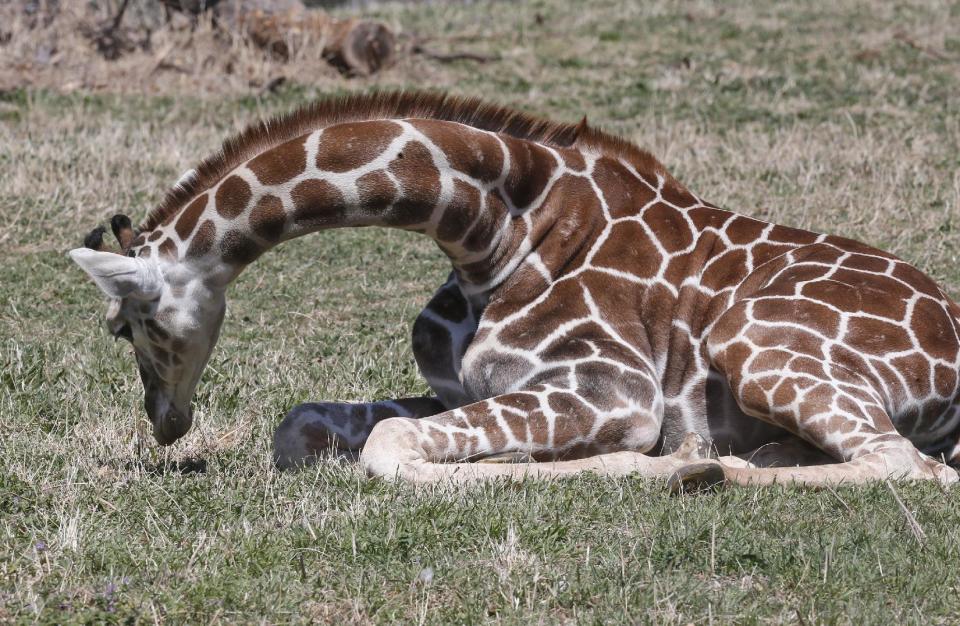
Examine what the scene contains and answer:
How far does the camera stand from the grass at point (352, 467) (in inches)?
163

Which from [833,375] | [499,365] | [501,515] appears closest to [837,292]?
[833,375]

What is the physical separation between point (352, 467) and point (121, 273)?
1.29 meters

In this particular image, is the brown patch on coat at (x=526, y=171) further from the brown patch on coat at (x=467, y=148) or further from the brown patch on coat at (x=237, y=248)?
the brown patch on coat at (x=237, y=248)

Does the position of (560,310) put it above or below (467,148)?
below

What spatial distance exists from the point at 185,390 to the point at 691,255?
248 cm

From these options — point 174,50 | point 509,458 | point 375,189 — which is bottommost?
point 174,50

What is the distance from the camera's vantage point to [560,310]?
5906 millimetres

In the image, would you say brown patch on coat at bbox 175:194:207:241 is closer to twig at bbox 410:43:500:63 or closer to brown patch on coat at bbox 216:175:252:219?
brown patch on coat at bbox 216:175:252:219

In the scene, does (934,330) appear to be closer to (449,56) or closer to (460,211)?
(460,211)

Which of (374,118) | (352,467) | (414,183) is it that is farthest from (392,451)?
(374,118)

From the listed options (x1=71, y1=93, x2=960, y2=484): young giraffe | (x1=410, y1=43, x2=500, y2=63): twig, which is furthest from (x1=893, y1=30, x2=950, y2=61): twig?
(x1=71, y1=93, x2=960, y2=484): young giraffe

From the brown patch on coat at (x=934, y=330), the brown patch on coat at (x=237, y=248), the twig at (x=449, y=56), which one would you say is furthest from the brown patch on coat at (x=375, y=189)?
the twig at (x=449, y=56)

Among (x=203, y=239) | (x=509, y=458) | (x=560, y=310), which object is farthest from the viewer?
(x=560, y=310)

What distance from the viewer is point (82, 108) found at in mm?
14039
